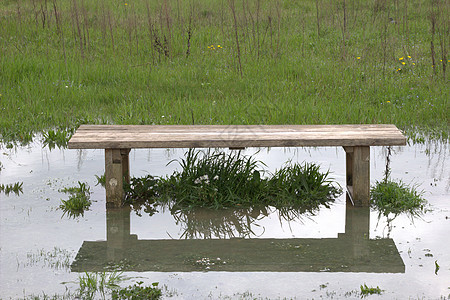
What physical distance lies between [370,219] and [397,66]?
17.7 feet

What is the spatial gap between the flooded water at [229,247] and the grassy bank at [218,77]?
189 centimetres

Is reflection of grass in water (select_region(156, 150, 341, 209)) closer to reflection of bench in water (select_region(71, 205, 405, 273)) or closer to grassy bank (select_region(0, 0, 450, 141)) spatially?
reflection of bench in water (select_region(71, 205, 405, 273))

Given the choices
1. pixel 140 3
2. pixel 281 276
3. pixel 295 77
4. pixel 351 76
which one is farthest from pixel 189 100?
pixel 140 3

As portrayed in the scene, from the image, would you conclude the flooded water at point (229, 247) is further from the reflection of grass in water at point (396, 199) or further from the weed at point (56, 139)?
the weed at point (56, 139)

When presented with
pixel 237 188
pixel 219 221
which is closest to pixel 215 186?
pixel 237 188

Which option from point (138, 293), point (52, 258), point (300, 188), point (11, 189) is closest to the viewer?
point (138, 293)

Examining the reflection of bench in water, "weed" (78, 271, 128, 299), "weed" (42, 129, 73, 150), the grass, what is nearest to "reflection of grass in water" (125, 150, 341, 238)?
the grass

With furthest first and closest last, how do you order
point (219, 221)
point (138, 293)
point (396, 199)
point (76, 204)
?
point (396, 199)
point (76, 204)
point (219, 221)
point (138, 293)

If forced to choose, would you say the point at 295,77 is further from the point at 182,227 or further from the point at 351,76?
the point at 182,227

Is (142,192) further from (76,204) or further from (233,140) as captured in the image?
(233,140)

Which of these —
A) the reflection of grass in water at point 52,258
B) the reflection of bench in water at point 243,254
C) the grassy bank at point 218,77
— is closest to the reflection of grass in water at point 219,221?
the reflection of bench in water at point 243,254

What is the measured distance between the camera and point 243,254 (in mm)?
4453

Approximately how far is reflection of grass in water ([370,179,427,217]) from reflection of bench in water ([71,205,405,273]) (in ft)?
1.99

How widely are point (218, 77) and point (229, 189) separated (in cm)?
426
